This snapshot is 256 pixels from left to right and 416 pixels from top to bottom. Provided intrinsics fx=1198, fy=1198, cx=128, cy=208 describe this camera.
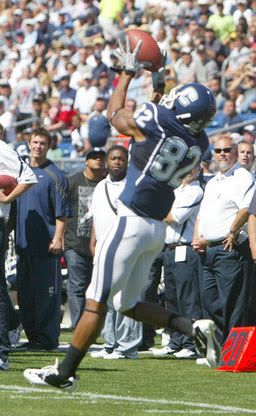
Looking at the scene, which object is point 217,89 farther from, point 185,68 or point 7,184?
point 7,184

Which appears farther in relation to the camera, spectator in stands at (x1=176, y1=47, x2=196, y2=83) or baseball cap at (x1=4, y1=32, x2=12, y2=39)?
baseball cap at (x1=4, y1=32, x2=12, y2=39)

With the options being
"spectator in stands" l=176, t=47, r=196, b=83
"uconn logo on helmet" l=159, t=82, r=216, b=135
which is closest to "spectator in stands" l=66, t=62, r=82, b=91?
"spectator in stands" l=176, t=47, r=196, b=83

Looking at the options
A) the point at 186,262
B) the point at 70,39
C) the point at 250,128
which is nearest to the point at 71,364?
the point at 186,262

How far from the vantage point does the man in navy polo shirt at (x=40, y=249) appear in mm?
10688

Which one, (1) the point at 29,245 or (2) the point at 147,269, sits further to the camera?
(1) the point at 29,245

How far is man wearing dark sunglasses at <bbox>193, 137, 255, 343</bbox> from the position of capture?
961 centimetres

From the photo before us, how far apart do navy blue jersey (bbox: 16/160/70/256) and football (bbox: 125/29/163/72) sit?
3439 mm

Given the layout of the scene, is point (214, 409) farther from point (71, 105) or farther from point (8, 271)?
point (71, 105)

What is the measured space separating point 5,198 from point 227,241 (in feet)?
5.88

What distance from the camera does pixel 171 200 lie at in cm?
691

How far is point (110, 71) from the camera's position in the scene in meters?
20.1

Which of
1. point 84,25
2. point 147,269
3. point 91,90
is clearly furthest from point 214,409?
point 84,25

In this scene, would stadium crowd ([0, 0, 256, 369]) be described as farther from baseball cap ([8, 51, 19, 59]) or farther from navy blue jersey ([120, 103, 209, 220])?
navy blue jersey ([120, 103, 209, 220])

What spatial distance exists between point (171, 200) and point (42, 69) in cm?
1595
